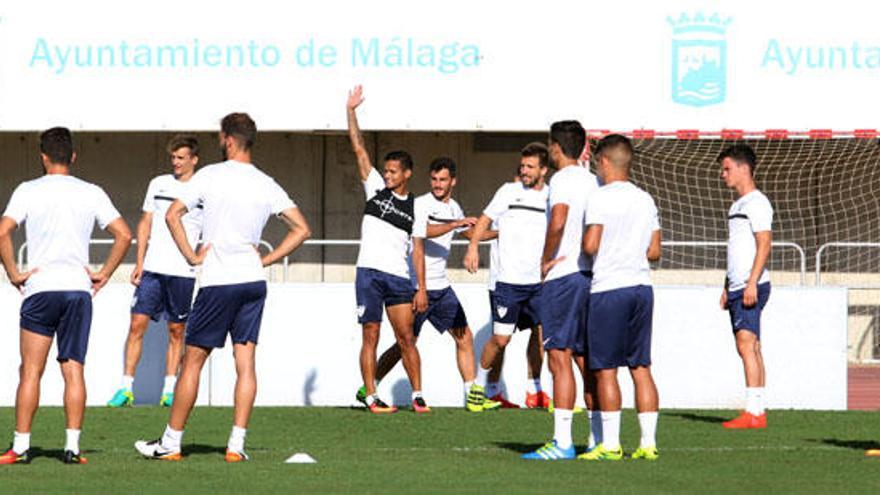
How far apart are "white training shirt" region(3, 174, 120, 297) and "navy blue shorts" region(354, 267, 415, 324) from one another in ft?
14.2

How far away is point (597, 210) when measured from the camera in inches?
416

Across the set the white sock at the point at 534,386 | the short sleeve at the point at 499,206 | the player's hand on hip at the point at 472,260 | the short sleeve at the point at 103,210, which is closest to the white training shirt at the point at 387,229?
the player's hand on hip at the point at 472,260

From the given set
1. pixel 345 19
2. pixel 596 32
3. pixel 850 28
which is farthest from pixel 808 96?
pixel 345 19

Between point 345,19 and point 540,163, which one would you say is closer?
point 540,163

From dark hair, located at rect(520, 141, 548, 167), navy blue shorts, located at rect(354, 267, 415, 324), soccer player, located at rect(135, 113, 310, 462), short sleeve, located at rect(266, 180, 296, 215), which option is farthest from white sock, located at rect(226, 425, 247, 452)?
dark hair, located at rect(520, 141, 548, 167)

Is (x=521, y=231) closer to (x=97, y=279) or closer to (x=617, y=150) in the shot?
(x=617, y=150)

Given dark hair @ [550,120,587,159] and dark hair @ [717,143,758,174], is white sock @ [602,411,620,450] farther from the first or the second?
dark hair @ [717,143,758,174]

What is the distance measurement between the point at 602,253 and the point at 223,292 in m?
2.13

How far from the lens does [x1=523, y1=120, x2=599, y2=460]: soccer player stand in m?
10.9

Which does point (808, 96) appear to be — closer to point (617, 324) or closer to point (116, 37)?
point (116, 37)

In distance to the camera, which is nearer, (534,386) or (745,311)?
(745,311)

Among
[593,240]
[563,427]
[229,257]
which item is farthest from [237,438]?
[593,240]

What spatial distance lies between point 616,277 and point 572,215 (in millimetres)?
581

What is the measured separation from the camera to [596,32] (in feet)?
68.8
